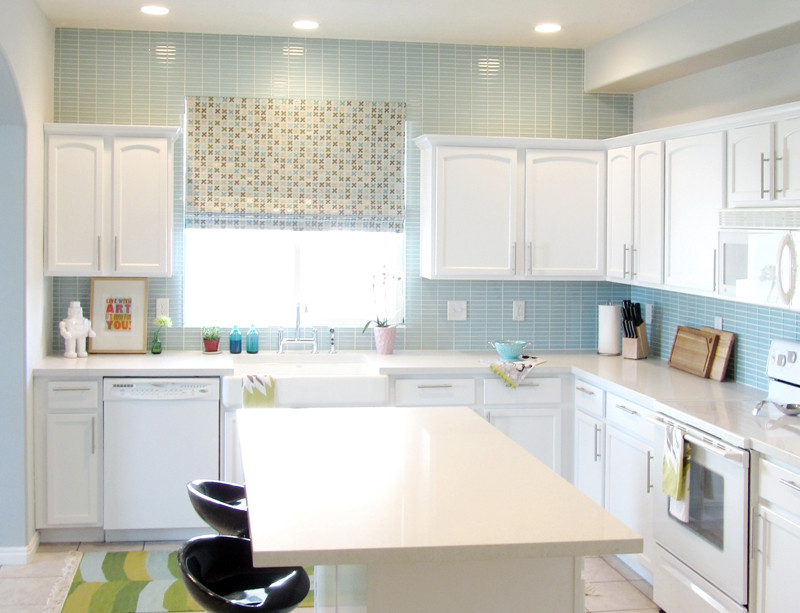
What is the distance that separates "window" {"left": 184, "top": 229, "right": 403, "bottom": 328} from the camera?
5254 millimetres

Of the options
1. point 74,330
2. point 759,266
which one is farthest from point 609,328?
point 74,330

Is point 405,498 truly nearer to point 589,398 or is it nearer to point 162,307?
point 589,398

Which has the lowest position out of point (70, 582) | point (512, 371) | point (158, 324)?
point (70, 582)

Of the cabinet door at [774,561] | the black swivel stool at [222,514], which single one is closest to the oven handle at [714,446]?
the cabinet door at [774,561]

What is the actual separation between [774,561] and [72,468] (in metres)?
3.20

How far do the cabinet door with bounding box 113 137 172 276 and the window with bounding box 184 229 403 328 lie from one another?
0.41 meters

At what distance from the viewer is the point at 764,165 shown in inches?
143

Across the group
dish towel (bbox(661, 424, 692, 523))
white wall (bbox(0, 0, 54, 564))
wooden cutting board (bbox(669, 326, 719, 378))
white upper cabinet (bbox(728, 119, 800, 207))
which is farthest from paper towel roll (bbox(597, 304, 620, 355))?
white wall (bbox(0, 0, 54, 564))

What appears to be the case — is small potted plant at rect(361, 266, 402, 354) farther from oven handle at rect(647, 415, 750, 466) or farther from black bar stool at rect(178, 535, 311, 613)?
black bar stool at rect(178, 535, 311, 613)

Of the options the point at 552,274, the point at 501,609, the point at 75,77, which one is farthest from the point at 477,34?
the point at 501,609

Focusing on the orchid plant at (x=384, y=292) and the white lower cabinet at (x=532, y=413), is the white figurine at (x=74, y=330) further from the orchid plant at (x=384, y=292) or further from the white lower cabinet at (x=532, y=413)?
the white lower cabinet at (x=532, y=413)

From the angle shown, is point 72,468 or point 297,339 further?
point 297,339

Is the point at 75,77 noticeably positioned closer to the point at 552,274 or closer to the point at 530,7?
the point at 530,7

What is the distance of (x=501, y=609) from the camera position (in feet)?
7.10
